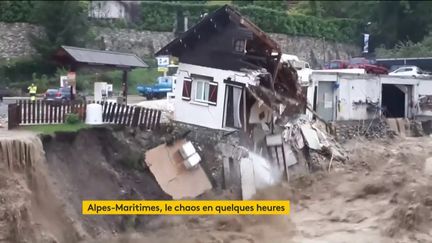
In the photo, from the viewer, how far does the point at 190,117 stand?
27.0 meters

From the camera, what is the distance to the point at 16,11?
45312 mm

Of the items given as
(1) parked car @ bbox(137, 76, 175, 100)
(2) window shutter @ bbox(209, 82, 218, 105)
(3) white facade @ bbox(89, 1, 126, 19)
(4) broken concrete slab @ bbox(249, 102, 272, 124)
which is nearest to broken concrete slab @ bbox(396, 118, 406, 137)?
(1) parked car @ bbox(137, 76, 175, 100)

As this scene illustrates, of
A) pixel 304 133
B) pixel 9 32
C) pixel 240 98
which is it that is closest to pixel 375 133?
pixel 304 133

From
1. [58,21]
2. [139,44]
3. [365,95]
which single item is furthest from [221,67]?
[139,44]

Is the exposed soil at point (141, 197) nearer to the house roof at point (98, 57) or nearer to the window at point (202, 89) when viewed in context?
the house roof at point (98, 57)

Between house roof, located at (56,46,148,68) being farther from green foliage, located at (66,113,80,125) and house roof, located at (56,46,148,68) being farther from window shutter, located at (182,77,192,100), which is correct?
green foliage, located at (66,113,80,125)

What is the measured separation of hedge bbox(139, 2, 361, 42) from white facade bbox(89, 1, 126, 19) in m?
1.64

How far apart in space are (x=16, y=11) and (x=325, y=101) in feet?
70.5

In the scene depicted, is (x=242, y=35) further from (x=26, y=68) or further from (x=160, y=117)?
(x=26, y=68)

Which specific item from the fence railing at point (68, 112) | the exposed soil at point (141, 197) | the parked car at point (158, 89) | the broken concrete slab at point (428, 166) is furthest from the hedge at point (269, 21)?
the exposed soil at point (141, 197)

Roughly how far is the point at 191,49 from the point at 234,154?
4896 mm

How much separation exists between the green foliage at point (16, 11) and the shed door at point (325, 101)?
20.3m

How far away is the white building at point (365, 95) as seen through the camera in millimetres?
35812

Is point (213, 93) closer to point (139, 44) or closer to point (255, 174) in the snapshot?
point (255, 174)
